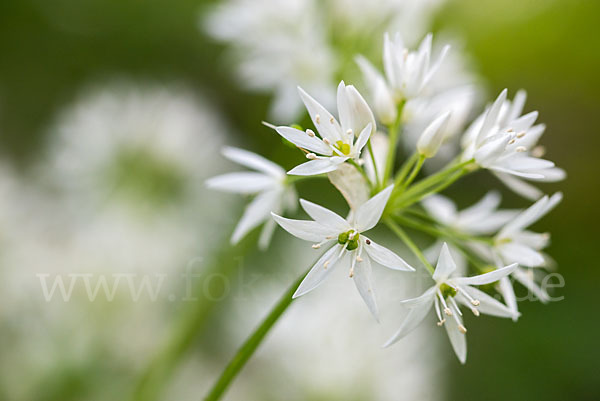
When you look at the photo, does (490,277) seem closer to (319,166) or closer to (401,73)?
(319,166)

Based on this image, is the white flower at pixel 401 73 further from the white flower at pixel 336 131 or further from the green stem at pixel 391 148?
the white flower at pixel 336 131

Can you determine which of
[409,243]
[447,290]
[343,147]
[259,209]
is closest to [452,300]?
[447,290]

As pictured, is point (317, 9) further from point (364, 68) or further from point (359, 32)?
point (364, 68)

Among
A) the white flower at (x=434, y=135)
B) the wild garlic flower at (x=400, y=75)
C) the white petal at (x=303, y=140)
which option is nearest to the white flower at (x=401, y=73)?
the wild garlic flower at (x=400, y=75)

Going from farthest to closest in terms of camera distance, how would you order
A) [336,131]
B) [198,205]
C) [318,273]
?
[198,205] < [336,131] < [318,273]

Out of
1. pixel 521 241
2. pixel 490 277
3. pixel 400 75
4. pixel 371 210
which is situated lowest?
pixel 521 241
